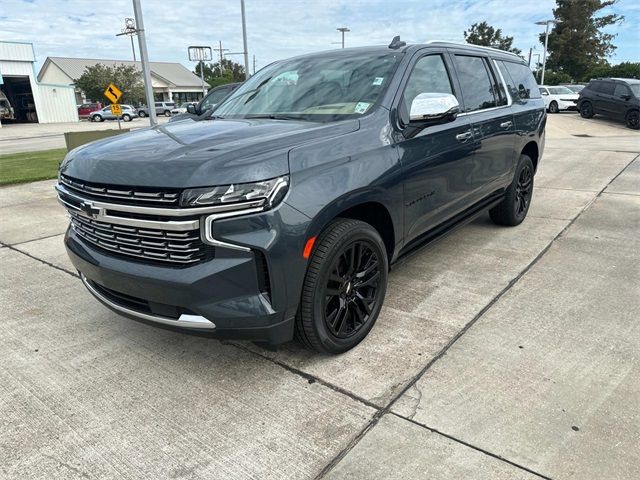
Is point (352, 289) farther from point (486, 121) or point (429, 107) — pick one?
point (486, 121)

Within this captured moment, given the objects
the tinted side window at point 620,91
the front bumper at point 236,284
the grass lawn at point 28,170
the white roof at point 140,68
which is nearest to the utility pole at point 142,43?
the grass lawn at point 28,170

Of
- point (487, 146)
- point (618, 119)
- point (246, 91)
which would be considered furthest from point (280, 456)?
point (618, 119)

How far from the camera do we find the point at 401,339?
331 cm

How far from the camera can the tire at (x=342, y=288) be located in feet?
8.90

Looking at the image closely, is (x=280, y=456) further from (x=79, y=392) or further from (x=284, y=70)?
(x=284, y=70)

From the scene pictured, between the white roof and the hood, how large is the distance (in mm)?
66490

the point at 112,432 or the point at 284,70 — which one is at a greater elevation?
the point at 284,70

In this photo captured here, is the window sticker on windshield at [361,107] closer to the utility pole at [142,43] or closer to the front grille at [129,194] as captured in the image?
the front grille at [129,194]

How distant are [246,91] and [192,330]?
2390 millimetres

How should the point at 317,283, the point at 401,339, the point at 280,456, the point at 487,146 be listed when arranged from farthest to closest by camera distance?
the point at 487,146, the point at 401,339, the point at 317,283, the point at 280,456

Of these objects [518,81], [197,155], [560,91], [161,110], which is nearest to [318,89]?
[197,155]

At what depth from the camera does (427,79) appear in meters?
3.75

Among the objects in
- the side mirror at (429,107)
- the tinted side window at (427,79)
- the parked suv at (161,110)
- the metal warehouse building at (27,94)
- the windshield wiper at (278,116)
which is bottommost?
the parked suv at (161,110)

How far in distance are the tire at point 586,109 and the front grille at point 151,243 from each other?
80.2 feet
